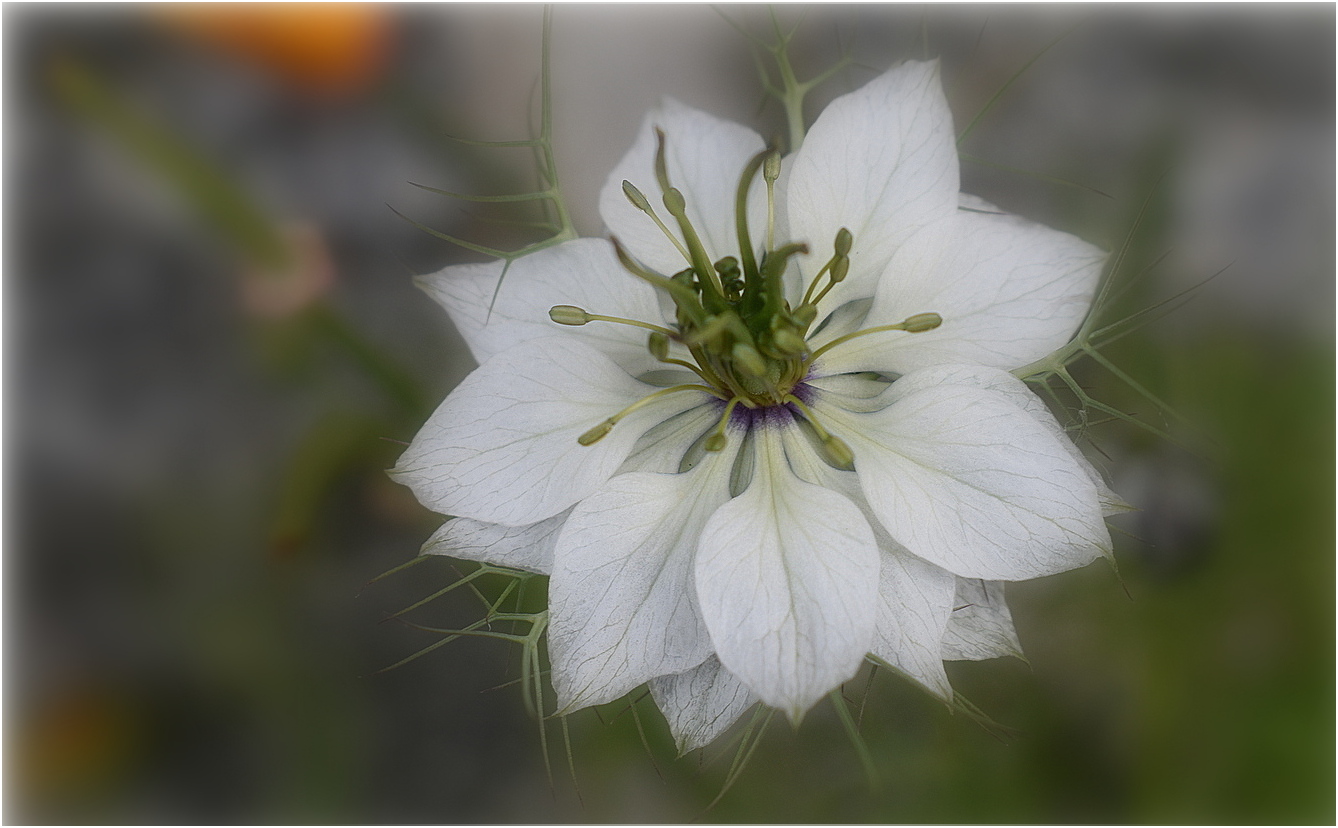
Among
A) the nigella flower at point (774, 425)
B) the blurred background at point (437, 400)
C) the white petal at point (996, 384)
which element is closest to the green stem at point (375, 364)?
the blurred background at point (437, 400)

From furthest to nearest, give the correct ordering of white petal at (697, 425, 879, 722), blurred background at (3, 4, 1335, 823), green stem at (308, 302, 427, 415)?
1. green stem at (308, 302, 427, 415)
2. blurred background at (3, 4, 1335, 823)
3. white petal at (697, 425, 879, 722)

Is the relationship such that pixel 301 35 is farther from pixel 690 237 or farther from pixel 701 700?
pixel 701 700

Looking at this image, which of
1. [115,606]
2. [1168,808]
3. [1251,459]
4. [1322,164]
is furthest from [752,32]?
[115,606]

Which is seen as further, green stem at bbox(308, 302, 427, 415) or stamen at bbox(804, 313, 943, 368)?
green stem at bbox(308, 302, 427, 415)

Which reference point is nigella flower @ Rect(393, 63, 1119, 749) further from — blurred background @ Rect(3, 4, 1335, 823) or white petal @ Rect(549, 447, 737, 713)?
blurred background @ Rect(3, 4, 1335, 823)

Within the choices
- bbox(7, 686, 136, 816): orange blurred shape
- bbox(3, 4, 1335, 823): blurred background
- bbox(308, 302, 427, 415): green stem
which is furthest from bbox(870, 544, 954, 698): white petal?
bbox(7, 686, 136, 816): orange blurred shape

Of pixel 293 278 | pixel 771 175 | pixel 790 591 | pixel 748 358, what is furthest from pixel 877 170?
pixel 293 278

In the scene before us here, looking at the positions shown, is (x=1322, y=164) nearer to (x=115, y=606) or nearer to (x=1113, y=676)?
(x=1113, y=676)
